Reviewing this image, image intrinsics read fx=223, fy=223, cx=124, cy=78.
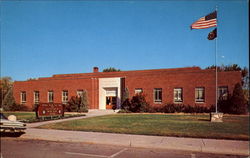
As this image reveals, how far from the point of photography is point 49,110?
1988cm

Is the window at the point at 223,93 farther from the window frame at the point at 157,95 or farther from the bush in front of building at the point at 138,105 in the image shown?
the bush in front of building at the point at 138,105

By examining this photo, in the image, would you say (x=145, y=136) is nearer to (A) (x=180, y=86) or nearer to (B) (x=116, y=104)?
(A) (x=180, y=86)

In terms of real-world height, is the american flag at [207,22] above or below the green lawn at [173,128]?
above

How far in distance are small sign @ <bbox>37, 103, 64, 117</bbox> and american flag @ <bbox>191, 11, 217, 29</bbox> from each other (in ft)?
45.9

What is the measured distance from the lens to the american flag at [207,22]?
17328 mm

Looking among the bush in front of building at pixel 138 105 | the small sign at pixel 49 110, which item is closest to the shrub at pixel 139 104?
the bush in front of building at pixel 138 105

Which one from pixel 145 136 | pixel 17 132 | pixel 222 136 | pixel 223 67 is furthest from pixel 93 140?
pixel 223 67

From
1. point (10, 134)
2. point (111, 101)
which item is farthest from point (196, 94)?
point (10, 134)

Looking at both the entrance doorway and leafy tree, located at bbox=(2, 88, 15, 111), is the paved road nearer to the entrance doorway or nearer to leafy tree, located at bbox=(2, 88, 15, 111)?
leafy tree, located at bbox=(2, 88, 15, 111)

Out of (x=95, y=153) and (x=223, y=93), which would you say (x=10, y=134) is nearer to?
(x=95, y=153)

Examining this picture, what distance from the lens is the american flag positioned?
1733 centimetres

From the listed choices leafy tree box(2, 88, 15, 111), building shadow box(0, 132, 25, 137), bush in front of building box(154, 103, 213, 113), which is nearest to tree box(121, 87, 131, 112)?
bush in front of building box(154, 103, 213, 113)

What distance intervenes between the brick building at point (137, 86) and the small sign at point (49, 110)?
42.8 ft

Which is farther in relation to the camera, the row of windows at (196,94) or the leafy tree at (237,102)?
the row of windows at (196,94)
